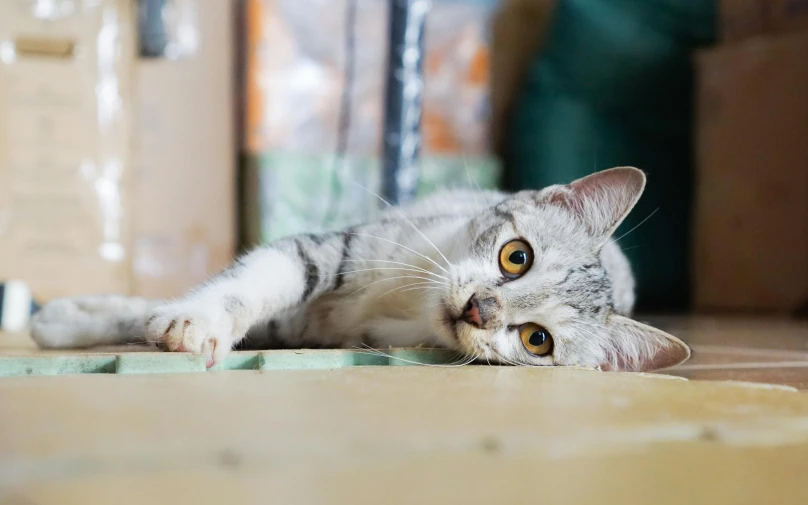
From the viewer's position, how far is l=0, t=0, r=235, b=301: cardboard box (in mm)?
2613

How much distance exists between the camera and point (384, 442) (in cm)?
55

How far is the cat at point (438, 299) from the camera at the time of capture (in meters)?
1.17

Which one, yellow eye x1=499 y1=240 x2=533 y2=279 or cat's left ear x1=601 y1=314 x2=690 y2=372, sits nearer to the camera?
cat's left ear x1=601 y1=314 x2=690 y2=372

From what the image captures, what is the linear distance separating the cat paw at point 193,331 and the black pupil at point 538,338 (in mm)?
519

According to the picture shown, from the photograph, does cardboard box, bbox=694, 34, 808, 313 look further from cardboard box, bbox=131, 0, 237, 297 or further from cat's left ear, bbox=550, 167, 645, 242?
cardboard box, bbox=131, 0, 237, 297

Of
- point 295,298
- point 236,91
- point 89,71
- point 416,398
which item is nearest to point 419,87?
point 236,91

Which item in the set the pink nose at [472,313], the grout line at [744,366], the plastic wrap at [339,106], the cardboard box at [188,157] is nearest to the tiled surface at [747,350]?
the grout line at [744,366]

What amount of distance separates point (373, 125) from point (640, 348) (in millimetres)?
2089

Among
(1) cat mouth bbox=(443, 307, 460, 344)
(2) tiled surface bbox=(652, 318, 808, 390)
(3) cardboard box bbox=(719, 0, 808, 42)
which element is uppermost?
(3) cardboard box bbox=(719, 0, 808, 42)

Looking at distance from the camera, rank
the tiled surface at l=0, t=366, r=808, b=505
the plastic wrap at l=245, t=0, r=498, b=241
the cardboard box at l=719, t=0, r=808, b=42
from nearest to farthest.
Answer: the tiled surface at l=0, t=366, r=808, b=505 < the plastic wrap at l=245, t=0, r=498, b=241 < the cardboard box at l=719, t=0, r=808, b=42

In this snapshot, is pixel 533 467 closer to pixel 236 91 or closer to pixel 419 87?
pixel 419 87

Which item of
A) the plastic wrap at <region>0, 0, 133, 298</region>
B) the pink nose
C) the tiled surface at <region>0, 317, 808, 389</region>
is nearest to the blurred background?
the plastic wrap at <region>0, 0, 133, 298</region>

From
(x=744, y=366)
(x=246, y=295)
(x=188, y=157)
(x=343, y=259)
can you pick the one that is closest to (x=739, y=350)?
(x=744, y=366)

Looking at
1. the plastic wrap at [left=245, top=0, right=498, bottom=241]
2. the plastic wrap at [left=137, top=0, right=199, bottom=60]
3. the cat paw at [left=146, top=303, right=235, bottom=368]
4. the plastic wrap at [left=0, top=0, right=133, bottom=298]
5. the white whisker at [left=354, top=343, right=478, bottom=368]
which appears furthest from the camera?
the plastic wrap at [left=245, top=0, right=498, bottom=241]
